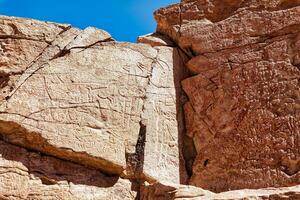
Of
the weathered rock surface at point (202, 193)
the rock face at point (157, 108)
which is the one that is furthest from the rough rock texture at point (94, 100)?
the weathered rock surface at point (202, 193)

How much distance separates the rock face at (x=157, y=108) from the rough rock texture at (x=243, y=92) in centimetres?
1

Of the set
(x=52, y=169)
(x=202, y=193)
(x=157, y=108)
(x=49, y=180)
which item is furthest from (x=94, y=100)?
(x=202, y=193)

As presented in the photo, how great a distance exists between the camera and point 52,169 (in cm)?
732

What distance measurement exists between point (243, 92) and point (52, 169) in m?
2.40

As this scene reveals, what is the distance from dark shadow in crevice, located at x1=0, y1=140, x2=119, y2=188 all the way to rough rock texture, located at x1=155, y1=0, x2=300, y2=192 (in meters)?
1.12

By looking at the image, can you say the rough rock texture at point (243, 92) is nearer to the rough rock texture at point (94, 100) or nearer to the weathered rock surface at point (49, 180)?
the rough rock texture at point (94, 100)

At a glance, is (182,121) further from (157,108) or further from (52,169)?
(52,169)

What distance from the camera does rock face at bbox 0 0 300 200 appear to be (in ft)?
23.7

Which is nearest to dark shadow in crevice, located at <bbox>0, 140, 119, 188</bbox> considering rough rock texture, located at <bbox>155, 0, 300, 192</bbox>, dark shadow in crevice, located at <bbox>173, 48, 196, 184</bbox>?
dark shadow in crevice, located at <bbox>173, 48, 196, 184</bbox>

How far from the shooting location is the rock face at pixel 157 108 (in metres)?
7.23

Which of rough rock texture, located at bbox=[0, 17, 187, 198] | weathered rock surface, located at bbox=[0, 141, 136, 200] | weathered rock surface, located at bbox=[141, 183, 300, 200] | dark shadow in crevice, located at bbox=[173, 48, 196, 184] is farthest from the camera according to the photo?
dark shadow in crevice, located at bbox=[173, 48, 196, 184]

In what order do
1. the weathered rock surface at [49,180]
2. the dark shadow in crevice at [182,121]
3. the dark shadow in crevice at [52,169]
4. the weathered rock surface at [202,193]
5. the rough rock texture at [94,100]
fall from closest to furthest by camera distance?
the weathered rock surface at [202,193], the weathered rock surface at [49,180], the dark shadow in crevice at [52,169], the rough rock texture at [94,100], the dark shadow in crevice at [182,121]

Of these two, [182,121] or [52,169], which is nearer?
[52,169]

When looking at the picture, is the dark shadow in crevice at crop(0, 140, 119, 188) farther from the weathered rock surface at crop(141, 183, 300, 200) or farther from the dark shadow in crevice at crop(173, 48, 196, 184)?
the dark shadow in crevice at crop(173, 48, 196, 184)
